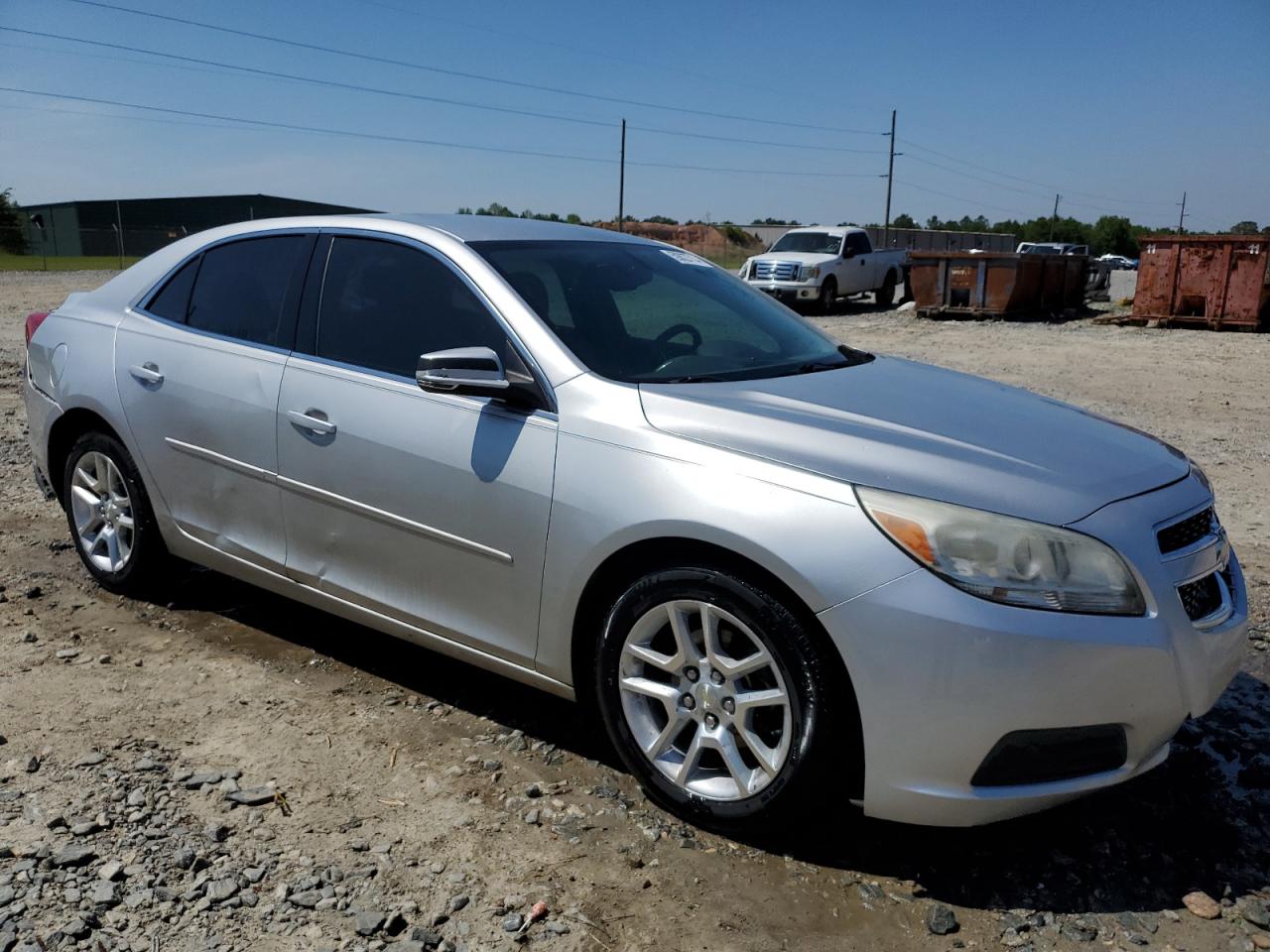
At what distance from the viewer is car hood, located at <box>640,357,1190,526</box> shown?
2.67m

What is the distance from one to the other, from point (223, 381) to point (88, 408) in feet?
3.02

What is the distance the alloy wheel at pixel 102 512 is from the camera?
452cm

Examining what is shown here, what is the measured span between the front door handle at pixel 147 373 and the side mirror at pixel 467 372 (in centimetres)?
155

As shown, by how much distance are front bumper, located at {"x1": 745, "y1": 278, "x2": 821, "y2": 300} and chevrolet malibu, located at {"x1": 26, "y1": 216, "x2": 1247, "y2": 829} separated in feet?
62.5

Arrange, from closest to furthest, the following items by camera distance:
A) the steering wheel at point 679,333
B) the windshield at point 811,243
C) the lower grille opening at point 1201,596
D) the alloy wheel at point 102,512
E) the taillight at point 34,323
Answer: the lower grille opening at point 1201,596 → the steering wheel at point 679,333 → the alloy wheel at point 102,512 → the taillight at point 34,323 → the windshield at point 811,243

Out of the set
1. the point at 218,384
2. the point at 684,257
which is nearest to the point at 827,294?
the point at 684,257

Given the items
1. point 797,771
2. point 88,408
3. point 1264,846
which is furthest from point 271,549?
point 1264,846

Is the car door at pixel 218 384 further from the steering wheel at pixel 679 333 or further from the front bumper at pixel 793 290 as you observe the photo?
the front bumper at pixel 793 290

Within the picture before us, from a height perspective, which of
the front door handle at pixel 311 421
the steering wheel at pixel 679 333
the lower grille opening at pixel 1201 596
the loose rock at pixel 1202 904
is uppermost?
the steering wheel at pixel 679 333

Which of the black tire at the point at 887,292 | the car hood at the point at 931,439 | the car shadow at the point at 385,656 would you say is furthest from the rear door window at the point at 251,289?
the black tire at the point at 887,292

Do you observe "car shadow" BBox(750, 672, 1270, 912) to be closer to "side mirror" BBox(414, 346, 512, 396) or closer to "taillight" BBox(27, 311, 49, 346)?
"side mirror" BBox(414, 346, 512, 396)

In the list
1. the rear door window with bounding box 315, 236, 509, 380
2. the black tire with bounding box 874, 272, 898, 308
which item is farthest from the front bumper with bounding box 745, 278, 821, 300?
the rear door window with bounding box 315, 236, 509, 380

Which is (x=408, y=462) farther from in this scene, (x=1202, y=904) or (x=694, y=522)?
(x=1202, y=904)

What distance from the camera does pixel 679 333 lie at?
380cm
